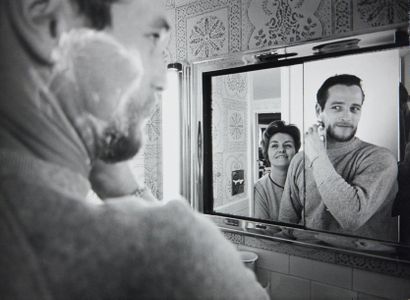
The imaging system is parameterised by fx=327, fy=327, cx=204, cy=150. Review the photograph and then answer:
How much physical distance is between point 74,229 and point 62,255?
0.03 meters

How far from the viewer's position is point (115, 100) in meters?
0.40

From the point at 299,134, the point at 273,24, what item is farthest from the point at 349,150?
the point at 273,24

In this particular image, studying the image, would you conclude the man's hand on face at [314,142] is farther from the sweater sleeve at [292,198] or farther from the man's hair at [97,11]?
the man's hair at [97,11]

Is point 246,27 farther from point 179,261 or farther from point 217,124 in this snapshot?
point 179,261

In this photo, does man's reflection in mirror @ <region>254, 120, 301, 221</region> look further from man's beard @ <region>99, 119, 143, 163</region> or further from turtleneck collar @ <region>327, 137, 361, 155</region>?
man's beard @ <region>99, 119, 143, 163</region>

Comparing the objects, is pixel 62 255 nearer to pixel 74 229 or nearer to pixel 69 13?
pixel 74 229

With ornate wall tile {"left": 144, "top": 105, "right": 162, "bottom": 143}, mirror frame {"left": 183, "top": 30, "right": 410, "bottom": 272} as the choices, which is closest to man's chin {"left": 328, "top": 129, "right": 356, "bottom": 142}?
mirror frame {"left": 183, "top": 30, "right": 410, "bottom": 272}

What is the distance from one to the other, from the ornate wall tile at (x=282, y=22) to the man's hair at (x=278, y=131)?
264 millimetres

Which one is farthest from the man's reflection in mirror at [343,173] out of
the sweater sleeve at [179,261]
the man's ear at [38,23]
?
the man's ear at [38,23]

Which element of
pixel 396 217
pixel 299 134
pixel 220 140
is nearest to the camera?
pixel 396 217

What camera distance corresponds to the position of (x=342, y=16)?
957 mm

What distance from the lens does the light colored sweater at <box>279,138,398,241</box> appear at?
2.91ft

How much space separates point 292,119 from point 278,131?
0.20 feet

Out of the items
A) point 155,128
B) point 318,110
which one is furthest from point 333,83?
point 155,128
